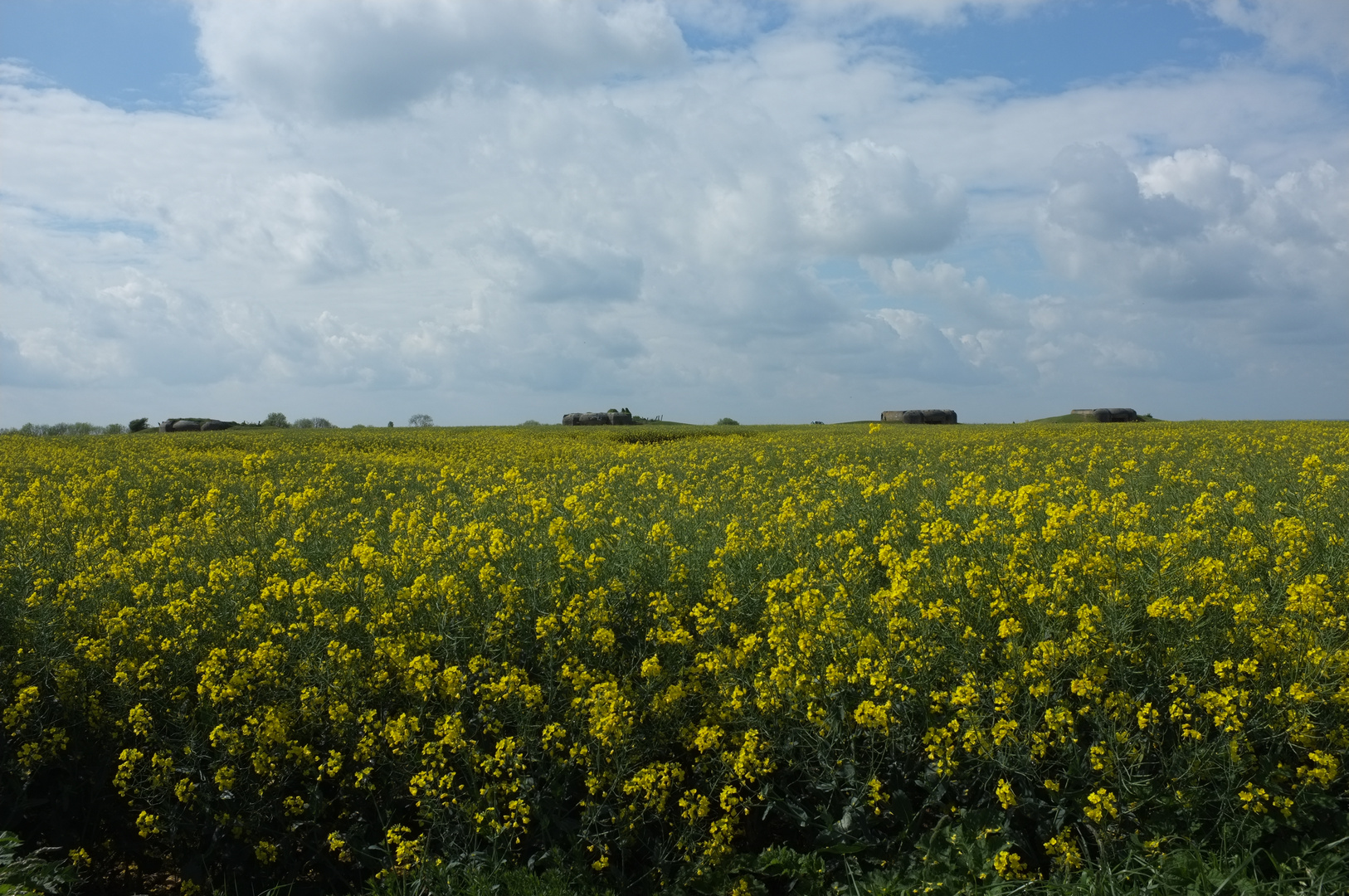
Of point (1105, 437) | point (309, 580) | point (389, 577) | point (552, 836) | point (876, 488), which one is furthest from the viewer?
point (1105, 437)

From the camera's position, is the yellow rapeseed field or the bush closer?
the bush

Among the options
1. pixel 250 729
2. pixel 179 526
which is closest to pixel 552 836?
pixel 250 729

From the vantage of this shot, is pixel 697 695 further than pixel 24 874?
Yes

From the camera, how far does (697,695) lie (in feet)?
18.9

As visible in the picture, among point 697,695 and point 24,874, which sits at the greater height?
point 697,695

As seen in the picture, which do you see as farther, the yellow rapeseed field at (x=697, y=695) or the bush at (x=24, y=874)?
the yellow rapeseed field at (x=697, y=695)

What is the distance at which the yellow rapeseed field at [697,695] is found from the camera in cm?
475

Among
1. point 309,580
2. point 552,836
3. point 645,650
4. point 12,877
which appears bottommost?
point 552,836

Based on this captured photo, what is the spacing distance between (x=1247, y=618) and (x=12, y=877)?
609cm

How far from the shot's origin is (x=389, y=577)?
721cm

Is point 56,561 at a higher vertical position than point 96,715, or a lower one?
higher

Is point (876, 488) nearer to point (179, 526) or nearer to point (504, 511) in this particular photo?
point (504, 511)

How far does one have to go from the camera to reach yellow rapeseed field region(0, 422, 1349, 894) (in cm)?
475

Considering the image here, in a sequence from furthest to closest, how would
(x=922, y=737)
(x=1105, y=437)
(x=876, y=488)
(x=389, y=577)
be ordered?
(x=1105, y=437) < (x=876, y=488) < (x=389, y=577) < (x=922, y=737)
